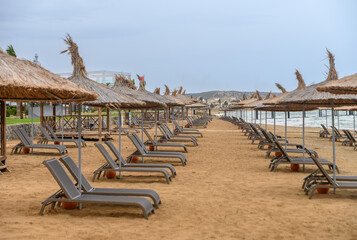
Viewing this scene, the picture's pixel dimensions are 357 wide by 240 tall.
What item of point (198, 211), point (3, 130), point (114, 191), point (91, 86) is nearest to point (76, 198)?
point (114, 191)

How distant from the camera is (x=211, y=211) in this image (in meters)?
5.54

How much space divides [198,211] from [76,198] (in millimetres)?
1640

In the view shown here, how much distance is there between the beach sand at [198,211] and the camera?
4547 mm

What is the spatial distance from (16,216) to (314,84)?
9.15m

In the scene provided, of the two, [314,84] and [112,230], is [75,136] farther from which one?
[112,230]

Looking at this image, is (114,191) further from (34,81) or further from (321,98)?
(321,98)

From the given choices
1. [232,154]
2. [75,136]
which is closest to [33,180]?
[232,154]

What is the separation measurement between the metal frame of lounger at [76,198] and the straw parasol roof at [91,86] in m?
3.83

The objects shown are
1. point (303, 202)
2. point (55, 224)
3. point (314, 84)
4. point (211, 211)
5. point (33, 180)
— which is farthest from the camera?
point (314, 84)

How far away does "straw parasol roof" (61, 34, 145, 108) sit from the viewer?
9703mm

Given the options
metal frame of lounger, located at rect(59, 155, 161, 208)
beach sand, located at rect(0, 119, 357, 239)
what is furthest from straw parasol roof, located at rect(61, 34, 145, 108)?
metal frame of lounger, located at rect(59, 155, 161, 208)

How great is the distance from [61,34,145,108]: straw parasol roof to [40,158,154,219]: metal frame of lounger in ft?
12.6

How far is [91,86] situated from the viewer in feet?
35.6

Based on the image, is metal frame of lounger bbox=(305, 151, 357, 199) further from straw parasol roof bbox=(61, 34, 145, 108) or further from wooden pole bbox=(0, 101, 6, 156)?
wooden pole bbox=(0, 101, 6, 156)
